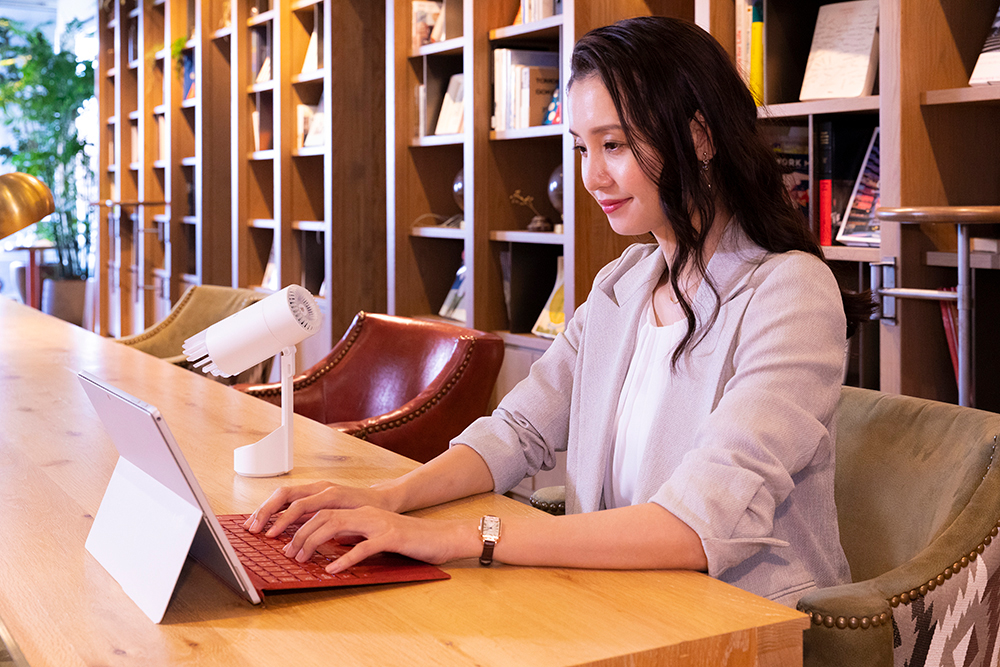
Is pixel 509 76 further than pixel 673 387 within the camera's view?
Yes

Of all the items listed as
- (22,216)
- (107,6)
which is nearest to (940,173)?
(22,216)

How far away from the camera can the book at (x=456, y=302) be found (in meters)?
A: 4.11

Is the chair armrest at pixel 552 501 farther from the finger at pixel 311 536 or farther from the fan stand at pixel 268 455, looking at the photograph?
the finger at pixel 311 536

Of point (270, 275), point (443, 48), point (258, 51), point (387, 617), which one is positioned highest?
point (258, 51)

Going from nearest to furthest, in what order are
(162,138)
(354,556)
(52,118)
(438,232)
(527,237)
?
1. (354,556)
2. (527,237)
3. (438,232)
4. (162,138)
5. (52,118)

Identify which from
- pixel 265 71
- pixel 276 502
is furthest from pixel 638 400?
pixel 265 71

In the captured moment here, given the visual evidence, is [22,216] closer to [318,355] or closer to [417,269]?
[417,269]

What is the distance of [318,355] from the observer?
4.86 m

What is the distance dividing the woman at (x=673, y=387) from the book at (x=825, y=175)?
121cm

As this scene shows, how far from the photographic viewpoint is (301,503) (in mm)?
1150

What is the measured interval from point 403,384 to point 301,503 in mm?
1484

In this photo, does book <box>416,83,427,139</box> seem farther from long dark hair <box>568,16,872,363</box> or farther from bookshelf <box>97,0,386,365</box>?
long dark hair <box>568,16,872,363</box>

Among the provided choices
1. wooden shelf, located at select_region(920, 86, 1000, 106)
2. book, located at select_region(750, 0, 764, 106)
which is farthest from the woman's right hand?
book, located at select_region(750, 0, 764, 106)

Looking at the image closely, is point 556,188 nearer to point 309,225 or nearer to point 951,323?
point 951,323
